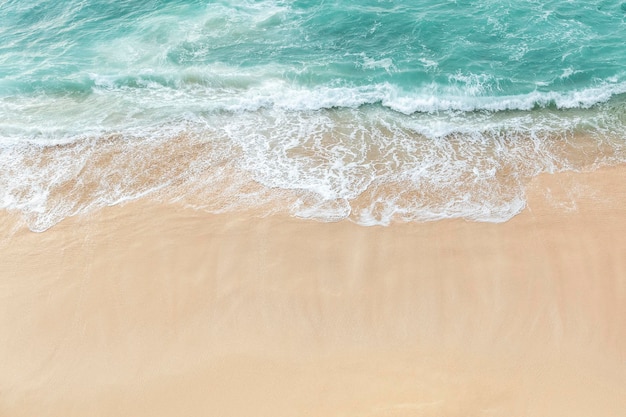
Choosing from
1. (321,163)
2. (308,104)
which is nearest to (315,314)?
(321,163)

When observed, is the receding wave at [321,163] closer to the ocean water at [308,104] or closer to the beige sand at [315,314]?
the ocean water at [308,104]

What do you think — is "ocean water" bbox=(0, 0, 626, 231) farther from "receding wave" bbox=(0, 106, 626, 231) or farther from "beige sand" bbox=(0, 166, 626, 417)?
"beige sand" bbox=(0, 166, 626, 417)

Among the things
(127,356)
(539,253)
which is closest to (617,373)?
(539,253)

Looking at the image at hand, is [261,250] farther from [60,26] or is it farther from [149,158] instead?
[60,26]

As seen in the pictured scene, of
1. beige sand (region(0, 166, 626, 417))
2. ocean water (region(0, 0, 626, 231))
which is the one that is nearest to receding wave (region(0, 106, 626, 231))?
ocean water (region(0, 0, 626, 231))

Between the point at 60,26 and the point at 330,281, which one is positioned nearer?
the point at 330,281

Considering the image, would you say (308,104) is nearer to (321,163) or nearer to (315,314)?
(321,163)
